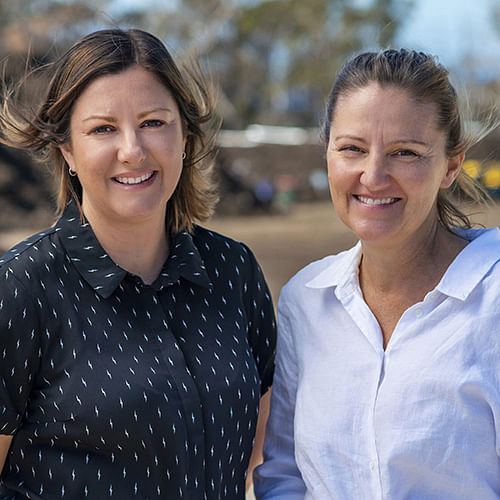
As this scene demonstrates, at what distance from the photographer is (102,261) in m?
2.03

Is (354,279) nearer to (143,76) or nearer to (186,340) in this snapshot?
(186,340)

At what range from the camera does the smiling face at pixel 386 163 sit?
1882 millimetres

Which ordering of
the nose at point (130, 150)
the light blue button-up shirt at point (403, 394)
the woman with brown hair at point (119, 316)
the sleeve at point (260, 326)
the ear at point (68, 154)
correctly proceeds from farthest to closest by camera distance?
the sleeve at point (260, 326)
the ear at point (68, 154)
the nose at point (130, 150)
the woman with brown hair at point (119, 316)
the light blue button-up shirt at point (403, 394)

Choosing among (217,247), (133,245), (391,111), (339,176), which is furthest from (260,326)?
(391,111)

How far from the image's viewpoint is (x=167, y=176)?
6.88 feet

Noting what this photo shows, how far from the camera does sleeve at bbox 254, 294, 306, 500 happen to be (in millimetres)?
2172

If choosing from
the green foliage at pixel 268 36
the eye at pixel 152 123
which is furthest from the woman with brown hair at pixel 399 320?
the green foliage at pixel 268 36

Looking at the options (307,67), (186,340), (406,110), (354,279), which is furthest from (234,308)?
(307,67)

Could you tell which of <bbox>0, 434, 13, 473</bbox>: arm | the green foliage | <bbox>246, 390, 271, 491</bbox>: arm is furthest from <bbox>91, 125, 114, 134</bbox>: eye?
the green foliage

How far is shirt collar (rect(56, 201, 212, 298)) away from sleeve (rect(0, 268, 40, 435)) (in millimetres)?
192

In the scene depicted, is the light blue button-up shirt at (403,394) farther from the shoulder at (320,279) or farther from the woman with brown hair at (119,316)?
the woman with brown hair at (119,316)

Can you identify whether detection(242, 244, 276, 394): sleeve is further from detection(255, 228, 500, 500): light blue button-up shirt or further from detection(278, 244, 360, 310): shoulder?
detection(255, 228, 500, 500): light blue button-up shirt

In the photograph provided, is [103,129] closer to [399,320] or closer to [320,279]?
[320,279]

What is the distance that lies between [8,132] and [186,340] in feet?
2.81
